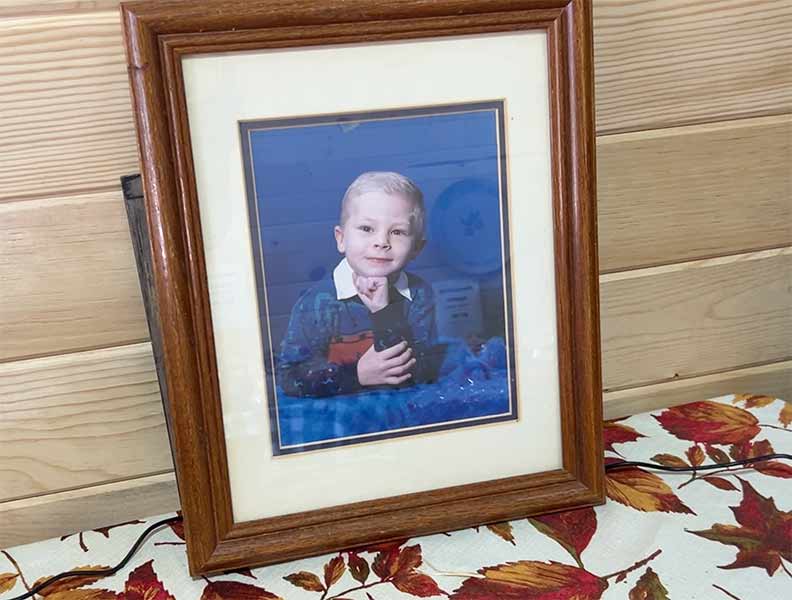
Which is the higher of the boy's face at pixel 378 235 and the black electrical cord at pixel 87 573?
the boy's face at pixel 378 235

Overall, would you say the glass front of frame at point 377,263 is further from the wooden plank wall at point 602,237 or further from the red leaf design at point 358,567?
the wooden plank wall at point 602,237

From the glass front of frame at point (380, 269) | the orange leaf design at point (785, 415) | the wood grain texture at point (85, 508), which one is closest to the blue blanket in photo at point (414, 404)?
the glass front of frame at point (380, 269)

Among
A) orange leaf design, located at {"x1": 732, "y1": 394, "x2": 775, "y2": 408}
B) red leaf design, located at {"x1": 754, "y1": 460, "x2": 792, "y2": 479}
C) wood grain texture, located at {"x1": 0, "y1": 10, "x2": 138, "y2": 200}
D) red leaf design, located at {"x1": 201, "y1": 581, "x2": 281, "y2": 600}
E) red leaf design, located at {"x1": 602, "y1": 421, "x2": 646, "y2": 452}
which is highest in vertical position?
wood grain texture, located at {"x1": 0, "y1": 10, "x2": 138, "y2": 200}

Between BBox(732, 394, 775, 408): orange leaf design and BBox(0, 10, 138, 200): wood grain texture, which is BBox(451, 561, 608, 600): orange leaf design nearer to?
BBox(732, 394, 775, 408): orange leaf design

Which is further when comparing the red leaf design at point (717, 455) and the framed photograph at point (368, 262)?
the red leaf design at point (717, 455)

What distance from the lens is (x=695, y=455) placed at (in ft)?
2.67

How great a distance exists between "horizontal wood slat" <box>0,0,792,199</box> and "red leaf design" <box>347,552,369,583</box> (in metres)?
0.39

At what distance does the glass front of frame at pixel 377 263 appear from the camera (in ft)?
2.09

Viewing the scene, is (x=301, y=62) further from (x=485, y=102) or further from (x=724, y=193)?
(x=724, y=193)

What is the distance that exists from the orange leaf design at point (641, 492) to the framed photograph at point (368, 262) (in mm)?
45

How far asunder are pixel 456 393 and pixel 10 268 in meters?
0.41

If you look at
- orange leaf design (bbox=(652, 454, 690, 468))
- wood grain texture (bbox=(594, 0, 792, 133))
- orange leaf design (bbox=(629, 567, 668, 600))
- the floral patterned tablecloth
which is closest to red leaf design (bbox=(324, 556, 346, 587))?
the floral patterned tablecloth

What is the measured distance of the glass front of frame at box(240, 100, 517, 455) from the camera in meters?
0.65

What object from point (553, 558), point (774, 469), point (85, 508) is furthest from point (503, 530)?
point (85, 508)
